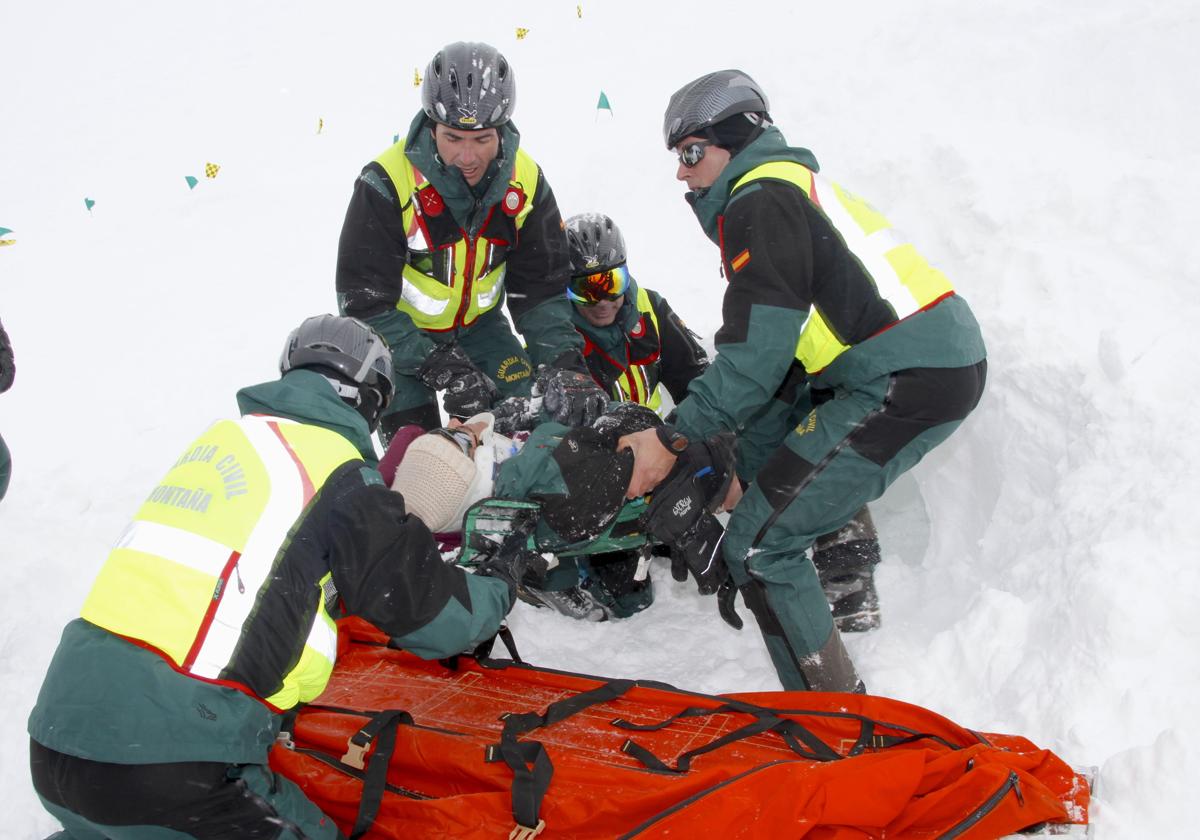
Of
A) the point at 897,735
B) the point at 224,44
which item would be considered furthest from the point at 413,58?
the point at 897,735

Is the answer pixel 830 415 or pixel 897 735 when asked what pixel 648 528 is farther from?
pixel 897 735

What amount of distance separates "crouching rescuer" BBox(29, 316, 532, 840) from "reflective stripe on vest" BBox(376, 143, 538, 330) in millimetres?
1743

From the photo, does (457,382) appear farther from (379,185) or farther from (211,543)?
(211,543)

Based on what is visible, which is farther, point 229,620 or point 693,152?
point 693,152

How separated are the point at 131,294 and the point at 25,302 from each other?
996 mm

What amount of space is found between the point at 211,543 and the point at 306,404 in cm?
45

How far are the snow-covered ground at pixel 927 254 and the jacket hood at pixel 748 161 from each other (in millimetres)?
1443

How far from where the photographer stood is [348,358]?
8.98ft

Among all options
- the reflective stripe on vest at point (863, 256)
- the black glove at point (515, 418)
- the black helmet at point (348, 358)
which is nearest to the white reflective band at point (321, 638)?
the black helmet at point (348, 358)

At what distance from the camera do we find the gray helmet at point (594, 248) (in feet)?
15.2

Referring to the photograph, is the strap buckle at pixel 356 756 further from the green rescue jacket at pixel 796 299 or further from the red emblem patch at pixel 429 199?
the red emblem patch at pixel 429 199

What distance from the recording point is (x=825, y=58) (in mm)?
7609

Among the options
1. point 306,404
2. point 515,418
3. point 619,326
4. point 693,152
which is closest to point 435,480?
point 306,404

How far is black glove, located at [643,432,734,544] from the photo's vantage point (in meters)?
3.18
